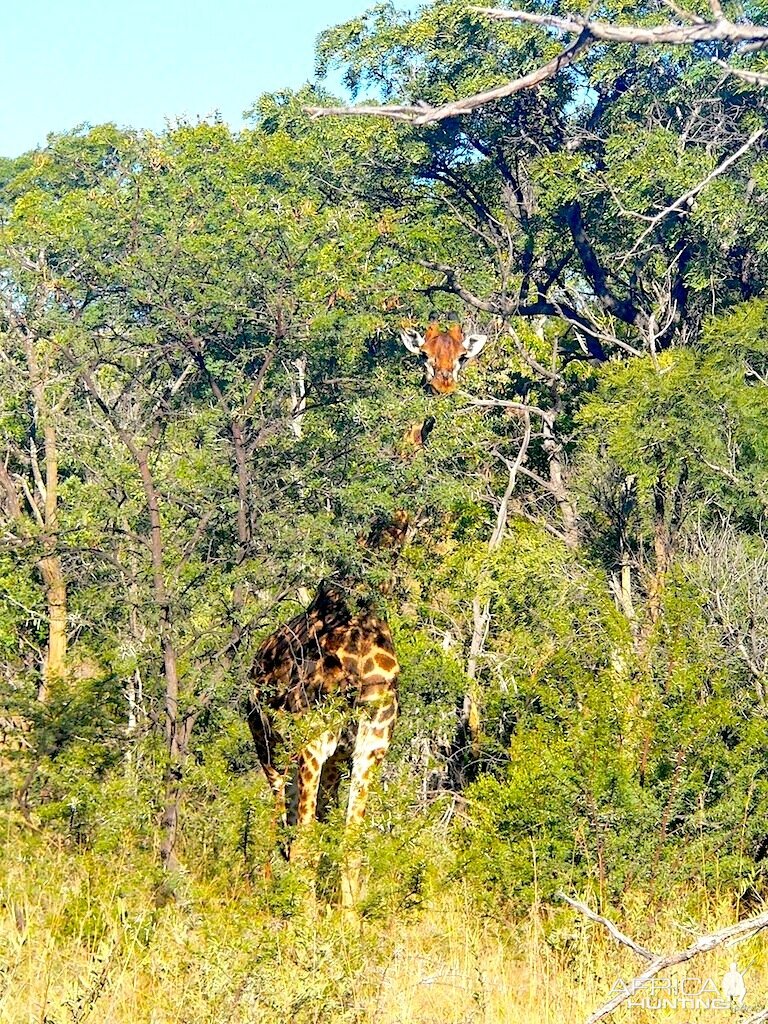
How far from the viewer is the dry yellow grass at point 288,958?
4809 mm

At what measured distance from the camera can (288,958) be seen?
532 centimetres

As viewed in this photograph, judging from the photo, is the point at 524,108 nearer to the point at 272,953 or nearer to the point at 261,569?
the point at 261,569

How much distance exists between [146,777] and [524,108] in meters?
11.9

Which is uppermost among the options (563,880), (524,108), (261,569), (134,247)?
(524,108)

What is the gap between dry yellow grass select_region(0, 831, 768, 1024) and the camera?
4.81 metres

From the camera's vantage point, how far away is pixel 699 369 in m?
13.3

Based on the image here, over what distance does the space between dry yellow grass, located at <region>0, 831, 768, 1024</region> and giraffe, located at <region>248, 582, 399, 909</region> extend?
780 millimetres

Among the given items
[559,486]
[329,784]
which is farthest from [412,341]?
[559,486]

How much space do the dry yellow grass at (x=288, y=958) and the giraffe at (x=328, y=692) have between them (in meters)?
0.78

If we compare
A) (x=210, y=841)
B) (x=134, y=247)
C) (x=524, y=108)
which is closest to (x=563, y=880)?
(x=210, y=841)

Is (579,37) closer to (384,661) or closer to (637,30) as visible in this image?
(637,30)

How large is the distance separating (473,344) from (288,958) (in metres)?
6.13

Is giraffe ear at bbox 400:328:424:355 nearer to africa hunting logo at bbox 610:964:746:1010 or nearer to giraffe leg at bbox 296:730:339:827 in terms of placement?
giraffe leg at bbox 296:730:339:827

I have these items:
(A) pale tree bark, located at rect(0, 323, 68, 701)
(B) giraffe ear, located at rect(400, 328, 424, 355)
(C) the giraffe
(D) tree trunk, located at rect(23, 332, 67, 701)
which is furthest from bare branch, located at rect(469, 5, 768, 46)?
(D) tree trunk, located at rect(23, 332, 67, 701)
